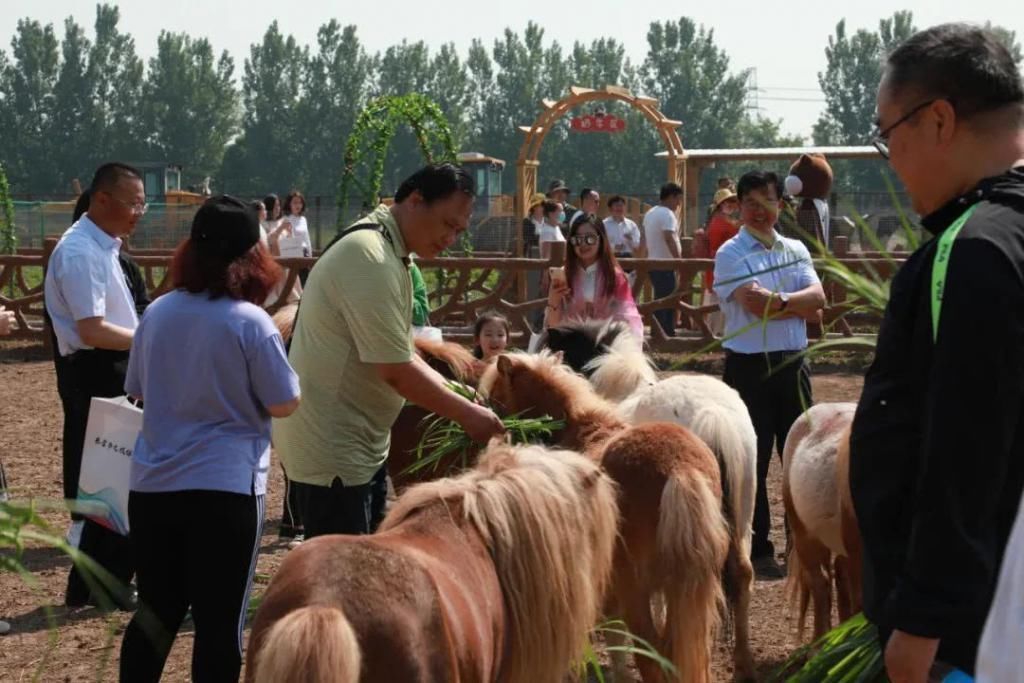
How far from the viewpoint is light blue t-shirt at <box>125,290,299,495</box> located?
3.83m

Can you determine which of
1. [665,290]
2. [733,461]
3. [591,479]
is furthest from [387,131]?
[591,479]

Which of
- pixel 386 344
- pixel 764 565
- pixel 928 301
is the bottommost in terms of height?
pixel 764 565

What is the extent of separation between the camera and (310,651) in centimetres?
266

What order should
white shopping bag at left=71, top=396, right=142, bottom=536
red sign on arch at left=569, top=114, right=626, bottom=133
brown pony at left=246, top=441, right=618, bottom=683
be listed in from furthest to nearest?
1. red sign on arch at left=569, top=114, right=626, bottom=133
2. white shopping bag at left=71, top=396, right=142, bottom=536
3. brown pony at left=246, top=441, right=618, bottom=683

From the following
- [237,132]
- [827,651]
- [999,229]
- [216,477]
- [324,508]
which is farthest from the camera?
[237,132]

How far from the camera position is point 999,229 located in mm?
1988

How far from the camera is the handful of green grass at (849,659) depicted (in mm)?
2793

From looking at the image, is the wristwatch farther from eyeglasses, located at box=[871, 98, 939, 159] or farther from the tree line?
the tree line

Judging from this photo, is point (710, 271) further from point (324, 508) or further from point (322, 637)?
point (322, 637)

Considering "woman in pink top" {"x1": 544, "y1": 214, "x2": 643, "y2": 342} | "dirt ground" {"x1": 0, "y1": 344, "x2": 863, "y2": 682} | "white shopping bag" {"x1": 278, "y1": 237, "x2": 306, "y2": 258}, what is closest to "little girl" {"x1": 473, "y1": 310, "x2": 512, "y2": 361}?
"woman in pink top" {"x1": 544, "y1": 214, "x2": 643, "y2": 342}

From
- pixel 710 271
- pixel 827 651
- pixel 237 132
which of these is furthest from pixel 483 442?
pixel 237 132

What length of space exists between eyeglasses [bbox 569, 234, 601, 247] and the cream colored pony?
92 cm

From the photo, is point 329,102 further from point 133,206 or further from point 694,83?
point 133,206

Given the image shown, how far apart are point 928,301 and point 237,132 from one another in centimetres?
10710
